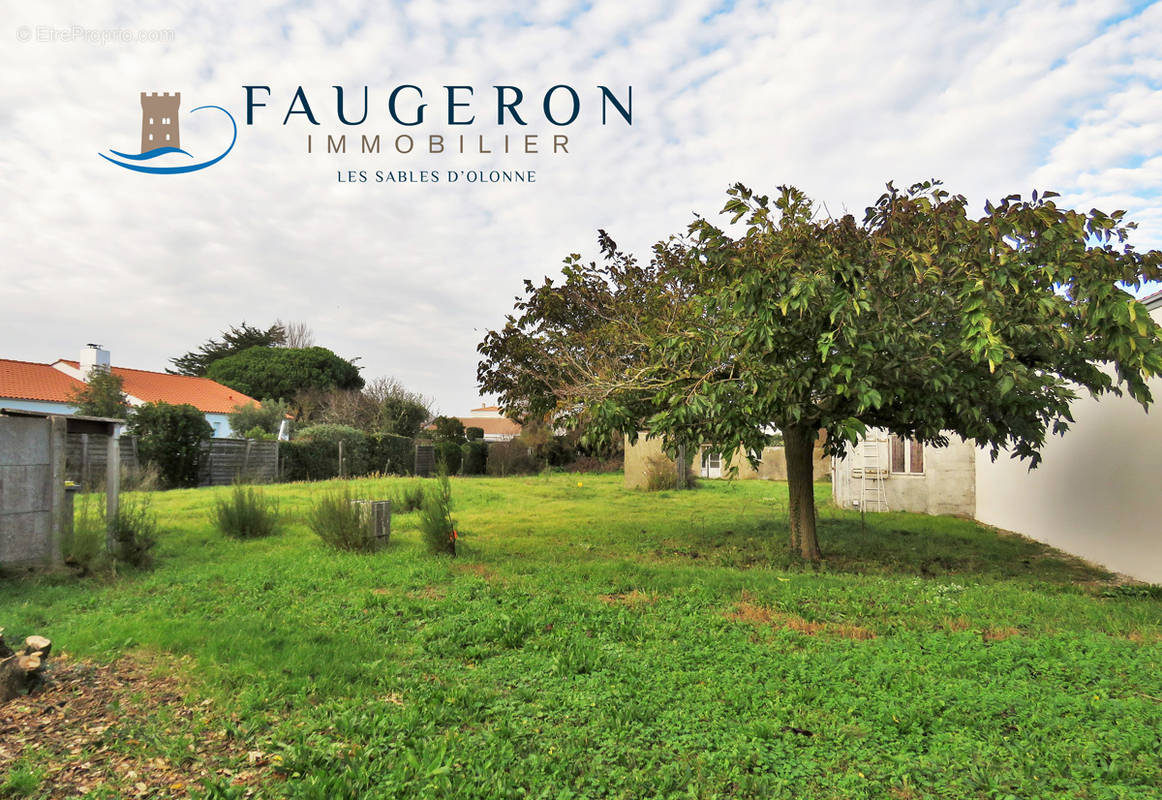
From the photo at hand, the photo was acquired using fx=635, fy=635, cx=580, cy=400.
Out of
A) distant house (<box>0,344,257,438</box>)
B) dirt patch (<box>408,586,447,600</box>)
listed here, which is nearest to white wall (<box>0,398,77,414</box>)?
distant house (<box>0,344,257,438</box>)

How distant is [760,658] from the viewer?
4133 millimetres

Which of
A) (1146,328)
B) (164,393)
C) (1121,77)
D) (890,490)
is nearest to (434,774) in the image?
(1146,328)

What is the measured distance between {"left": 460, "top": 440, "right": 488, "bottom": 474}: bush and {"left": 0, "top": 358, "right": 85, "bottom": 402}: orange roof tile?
46.6ft

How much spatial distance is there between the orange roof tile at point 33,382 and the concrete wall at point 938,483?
26913 millimetres

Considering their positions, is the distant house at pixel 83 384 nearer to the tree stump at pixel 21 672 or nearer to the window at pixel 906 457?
the tree stump at pixel 21 672

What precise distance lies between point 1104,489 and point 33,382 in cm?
3331

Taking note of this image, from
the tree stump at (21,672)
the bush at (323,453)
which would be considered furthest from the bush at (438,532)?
the bush at (323,453)

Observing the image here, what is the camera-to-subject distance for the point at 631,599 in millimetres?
5734

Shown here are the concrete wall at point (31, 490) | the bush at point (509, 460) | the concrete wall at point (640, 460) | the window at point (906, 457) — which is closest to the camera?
the concrete wall at point (31, 490)

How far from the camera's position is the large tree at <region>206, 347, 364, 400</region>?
35.3 m

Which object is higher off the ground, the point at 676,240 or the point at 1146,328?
the point at 676,240

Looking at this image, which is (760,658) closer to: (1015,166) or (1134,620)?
(1134,620)

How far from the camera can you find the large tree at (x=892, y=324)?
531 cm

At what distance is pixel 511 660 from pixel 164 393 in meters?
31.2
